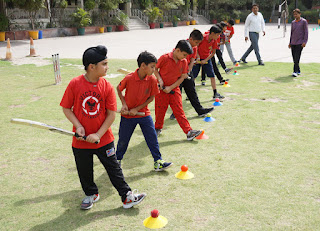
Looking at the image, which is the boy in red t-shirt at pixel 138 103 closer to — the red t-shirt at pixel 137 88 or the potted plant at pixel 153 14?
the red t-shirt at pixel 137 88

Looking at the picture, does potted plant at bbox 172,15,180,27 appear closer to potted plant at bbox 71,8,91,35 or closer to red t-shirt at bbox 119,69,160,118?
potted plant at bbox 71,8,91,35

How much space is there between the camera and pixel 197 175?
4.29 metres

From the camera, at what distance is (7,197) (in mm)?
3811

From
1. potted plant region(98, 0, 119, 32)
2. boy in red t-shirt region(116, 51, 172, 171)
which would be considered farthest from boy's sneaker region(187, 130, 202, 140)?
potted plant region(98, 0, 119, 32)

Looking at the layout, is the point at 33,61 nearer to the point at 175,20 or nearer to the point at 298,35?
the point at 298,35

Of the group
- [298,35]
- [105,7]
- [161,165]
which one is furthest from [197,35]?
[105,7]

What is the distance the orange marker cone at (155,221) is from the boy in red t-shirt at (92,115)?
13.1 inches

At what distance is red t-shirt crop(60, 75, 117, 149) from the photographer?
3197 millimetres

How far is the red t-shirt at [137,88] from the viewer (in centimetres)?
421

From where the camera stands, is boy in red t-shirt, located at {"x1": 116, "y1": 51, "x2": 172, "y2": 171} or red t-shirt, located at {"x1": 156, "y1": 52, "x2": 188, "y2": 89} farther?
red t-shirt, located at {"x1": 156, "y1": 52, "x2": 188, "y2": 89}

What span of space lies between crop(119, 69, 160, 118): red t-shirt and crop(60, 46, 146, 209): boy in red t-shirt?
89 cm

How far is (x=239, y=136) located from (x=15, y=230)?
12.4ft

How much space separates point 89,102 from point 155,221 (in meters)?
1.32

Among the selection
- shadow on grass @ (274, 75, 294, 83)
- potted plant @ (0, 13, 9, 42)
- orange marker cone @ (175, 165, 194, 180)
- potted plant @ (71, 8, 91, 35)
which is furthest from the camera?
potted plant @ (71, 8, 91, 35)
